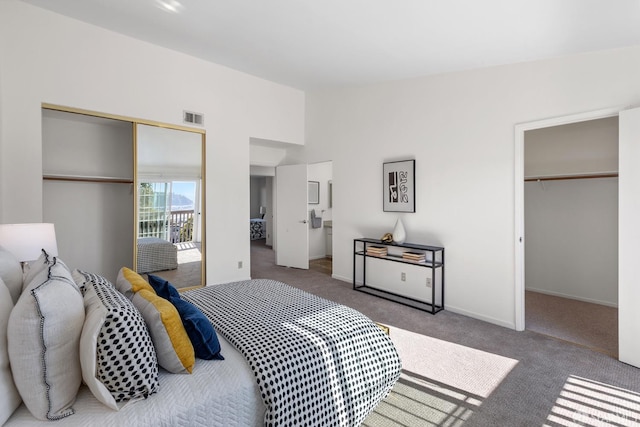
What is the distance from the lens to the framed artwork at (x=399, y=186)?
4.20 metres

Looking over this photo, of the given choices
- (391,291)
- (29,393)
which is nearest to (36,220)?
(29,393)

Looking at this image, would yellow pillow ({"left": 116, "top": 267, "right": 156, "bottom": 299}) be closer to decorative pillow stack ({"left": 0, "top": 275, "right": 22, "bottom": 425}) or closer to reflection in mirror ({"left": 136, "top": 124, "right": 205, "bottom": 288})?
decorative pillow stack ({"left": 0, "top": 275, "right": 22, "bottom": 425})

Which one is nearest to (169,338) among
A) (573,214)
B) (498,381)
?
(498,381)

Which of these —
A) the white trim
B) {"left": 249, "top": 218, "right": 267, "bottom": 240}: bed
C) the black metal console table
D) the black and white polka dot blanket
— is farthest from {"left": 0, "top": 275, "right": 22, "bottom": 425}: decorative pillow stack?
{"left": 249, "top": 218, "right": 267, "bottom": 240}: bed

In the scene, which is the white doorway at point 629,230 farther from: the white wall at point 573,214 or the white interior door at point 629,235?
the white wall at point 573,214

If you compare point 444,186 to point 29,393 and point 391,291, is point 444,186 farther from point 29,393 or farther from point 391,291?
point 29,393

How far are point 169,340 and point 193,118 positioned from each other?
3667 mm

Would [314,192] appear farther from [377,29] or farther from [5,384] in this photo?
[5,384]

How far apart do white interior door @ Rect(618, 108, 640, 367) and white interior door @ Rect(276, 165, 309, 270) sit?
13.9 feet

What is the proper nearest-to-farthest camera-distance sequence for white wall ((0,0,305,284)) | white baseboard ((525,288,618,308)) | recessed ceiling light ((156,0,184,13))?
recessed ceiling light ((156,0,184,13))
white wall ((0,0,305,284))
white baseboard ((525,288,618,308))

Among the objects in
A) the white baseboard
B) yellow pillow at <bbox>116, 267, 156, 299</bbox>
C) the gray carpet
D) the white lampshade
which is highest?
the white lampshade

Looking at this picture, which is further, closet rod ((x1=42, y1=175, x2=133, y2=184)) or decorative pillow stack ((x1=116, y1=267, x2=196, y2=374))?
closet rod ((x1=42, y1=175, x2=133, y2=184))

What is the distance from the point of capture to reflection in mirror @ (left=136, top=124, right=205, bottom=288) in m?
4.02

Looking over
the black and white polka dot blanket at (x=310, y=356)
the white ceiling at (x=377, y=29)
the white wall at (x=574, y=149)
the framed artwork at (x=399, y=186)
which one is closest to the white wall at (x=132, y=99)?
the white ceiling at (x=377, y=29)
